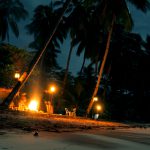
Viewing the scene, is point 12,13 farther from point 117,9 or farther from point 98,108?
point 98,108

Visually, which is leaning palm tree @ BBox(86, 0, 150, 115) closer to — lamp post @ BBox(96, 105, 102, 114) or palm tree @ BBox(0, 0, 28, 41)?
palm tree @ BBox(0, 0, 28, 41)

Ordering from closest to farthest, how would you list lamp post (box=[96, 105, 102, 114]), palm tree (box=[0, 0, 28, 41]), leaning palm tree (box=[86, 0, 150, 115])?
leaning palm tree (box=[86, 0, 150, 115]) < palm tree (box=[0, 0, 28, 41]) < lamp post (box=[96, 105, 102, 114])

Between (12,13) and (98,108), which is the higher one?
(12,13)

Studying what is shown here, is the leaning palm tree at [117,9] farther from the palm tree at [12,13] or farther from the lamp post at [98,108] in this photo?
the lamp post at [98,108]

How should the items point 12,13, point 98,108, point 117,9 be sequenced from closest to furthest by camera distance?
point 117,9 < point 12,13 < point 98,108

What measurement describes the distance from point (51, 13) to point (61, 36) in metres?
2.97

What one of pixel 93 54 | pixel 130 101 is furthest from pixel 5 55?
pixel 130 101

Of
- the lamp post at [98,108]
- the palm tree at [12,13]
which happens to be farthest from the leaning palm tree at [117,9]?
the lamp post at [98,108]

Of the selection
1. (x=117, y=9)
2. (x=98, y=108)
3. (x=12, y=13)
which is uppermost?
(x=12, y=13)

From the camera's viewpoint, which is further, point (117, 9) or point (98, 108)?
point (98, 108)

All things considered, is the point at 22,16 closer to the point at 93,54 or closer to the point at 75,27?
the point at 75,27

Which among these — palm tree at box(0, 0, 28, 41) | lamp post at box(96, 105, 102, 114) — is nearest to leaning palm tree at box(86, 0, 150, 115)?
palm tree at box(0, 0, 28, 41)

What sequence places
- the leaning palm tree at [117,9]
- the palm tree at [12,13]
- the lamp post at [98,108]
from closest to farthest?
the leaning palm tree at [117,9], the palm tree at [12,13], the lamp post at [98,108]

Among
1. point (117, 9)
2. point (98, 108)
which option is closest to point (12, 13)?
point (117, 9)
